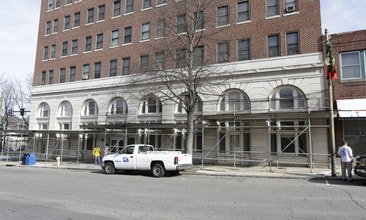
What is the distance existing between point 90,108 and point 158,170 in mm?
16055

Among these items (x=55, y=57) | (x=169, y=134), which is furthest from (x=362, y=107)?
(x=55, y=57)

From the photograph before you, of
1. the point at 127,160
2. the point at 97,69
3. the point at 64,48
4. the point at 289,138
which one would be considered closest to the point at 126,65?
the point at 97,69

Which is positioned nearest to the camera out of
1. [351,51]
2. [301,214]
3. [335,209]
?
[301,214]

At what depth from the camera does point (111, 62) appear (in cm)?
2892

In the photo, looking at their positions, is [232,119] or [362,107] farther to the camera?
[232,119]

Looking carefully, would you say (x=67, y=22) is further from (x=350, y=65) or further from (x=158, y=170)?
(x=350, y=65)

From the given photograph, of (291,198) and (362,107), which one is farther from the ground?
(362,107)

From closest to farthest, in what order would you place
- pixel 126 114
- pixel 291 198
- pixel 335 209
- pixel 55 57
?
pixel 335 209, pixel 291 198, pixel 126 114, pixel 55 57

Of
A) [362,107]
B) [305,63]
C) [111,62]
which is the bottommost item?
[362,107]

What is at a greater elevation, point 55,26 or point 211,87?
point 55,26

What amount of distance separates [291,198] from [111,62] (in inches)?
918

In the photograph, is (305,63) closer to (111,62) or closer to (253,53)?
(253,53)

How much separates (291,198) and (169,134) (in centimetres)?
1443

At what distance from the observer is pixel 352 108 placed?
1770 centimetres
